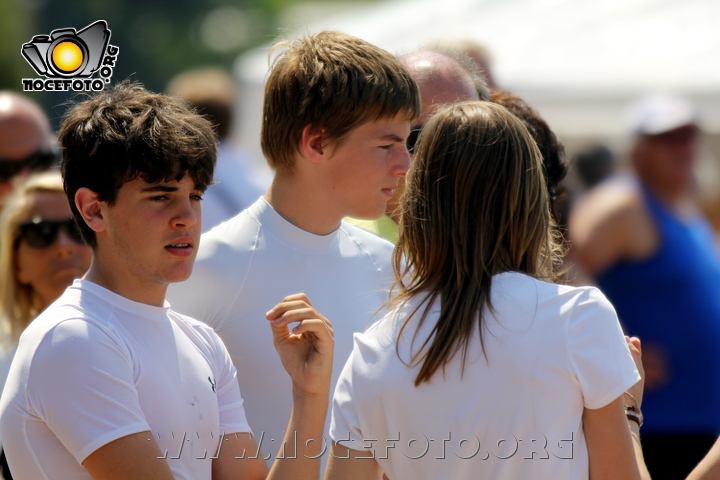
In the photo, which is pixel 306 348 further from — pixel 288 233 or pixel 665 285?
pixel 665 285

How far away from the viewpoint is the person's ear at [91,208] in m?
2.00

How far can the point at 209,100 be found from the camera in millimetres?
5965

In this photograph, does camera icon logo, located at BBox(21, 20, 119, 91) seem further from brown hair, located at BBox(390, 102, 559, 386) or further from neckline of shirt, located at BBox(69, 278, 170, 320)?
brown hair, located at BBox(390, 102, 559, 386)

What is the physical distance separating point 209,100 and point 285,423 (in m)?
4.01

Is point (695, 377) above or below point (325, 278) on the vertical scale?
below

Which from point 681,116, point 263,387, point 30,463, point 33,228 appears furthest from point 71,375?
point 681,116

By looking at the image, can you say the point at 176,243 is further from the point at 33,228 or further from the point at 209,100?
the point at 209,100

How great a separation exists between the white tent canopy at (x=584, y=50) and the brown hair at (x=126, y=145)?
12.7ft

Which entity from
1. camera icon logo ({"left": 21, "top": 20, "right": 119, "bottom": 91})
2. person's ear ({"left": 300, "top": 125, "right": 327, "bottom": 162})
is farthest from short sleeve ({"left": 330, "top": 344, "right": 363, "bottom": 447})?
camera icon logo ({"left": 21, "top": 20, "right": 119, "bottom": 91})

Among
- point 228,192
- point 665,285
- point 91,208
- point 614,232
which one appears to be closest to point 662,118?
point 614,232

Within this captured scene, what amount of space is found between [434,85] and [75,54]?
1323 millimetres

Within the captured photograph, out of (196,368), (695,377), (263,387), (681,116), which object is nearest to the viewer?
(196,368)

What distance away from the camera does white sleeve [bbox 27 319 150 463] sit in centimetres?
177

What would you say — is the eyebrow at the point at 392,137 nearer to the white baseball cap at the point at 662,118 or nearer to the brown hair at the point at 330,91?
the brown hair at the point at 330,91
